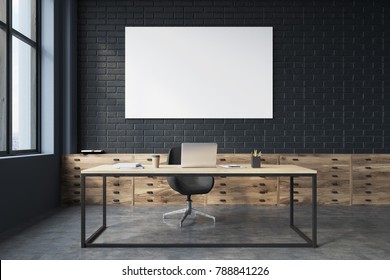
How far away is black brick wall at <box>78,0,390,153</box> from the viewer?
18.4 feet

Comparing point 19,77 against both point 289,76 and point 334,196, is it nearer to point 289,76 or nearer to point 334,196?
point 289,76

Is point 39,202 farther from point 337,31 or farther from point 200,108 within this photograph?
point 337,31

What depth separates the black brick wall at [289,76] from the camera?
18.4 feet

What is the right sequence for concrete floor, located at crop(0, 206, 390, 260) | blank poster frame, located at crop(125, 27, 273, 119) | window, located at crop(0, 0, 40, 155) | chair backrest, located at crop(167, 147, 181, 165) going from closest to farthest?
concrete floor, located at crop(0, 206, 390, 260) < window, located at crop(0, 0, 40, 155) < chair backrest, located at crop(167, 147, 181, 165) < blank poster frame, located at crop(125, 27, 273, 119)

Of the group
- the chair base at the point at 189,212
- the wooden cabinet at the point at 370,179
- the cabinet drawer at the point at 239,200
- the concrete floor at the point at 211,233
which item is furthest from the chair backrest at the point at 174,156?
the wooden cabinet at the point at 370,179

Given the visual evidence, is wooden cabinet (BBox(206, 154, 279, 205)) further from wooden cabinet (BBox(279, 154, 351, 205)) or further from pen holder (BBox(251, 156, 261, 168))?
pen holder (BBox(251, 156, 261, 168))

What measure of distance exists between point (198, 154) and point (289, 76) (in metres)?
2.73

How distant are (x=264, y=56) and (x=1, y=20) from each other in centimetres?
341

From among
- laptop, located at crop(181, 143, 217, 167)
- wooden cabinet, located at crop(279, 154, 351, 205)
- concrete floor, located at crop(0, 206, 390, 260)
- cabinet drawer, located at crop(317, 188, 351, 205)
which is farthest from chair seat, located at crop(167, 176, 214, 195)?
cabinet drawer, located at crop(317, 188, 351, 205)

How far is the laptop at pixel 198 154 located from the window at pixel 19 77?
206 centimetres

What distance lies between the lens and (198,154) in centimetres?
351

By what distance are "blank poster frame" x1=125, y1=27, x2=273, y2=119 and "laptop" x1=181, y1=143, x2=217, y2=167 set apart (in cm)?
207

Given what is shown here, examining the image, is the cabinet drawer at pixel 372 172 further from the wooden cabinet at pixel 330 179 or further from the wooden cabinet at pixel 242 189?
the wooden cabinet at pixel 242 189
